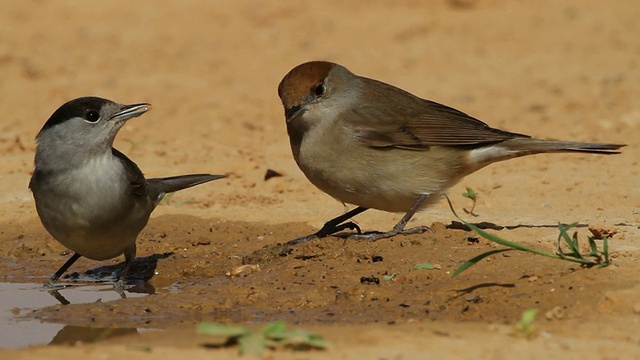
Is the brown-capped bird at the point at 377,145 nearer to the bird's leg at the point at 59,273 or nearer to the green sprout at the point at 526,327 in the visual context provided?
the bird's leg at the point at 59,273

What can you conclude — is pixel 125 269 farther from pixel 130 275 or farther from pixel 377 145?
pixel 377 145

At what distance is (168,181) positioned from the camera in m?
8.56

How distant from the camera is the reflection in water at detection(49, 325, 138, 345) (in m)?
6.07

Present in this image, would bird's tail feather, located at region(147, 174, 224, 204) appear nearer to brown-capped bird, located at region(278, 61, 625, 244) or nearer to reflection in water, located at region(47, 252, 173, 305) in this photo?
reflection in water, located at region(47, 252, 173, 305)

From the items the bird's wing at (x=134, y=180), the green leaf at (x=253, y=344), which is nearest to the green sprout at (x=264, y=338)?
the green leaf at (x=253, y=344)

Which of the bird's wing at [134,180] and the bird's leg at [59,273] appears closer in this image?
the bird's wing at [134,180]

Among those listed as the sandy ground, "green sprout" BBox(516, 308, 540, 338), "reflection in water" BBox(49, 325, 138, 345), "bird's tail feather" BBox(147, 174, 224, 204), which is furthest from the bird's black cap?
"green sprout" BBox(516, 308, 540, 338)

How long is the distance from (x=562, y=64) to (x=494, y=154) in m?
7.30

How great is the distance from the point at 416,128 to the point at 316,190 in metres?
2.09

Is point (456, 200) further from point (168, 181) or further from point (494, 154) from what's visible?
point (168, 181)

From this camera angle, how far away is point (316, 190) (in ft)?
33.0

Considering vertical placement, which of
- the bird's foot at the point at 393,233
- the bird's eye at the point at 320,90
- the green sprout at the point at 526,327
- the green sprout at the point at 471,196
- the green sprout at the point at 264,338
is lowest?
the green sprout at the point at 264,338

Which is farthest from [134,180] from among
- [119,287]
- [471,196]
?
[471,196]

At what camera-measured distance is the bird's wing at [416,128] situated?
7.94 metres
